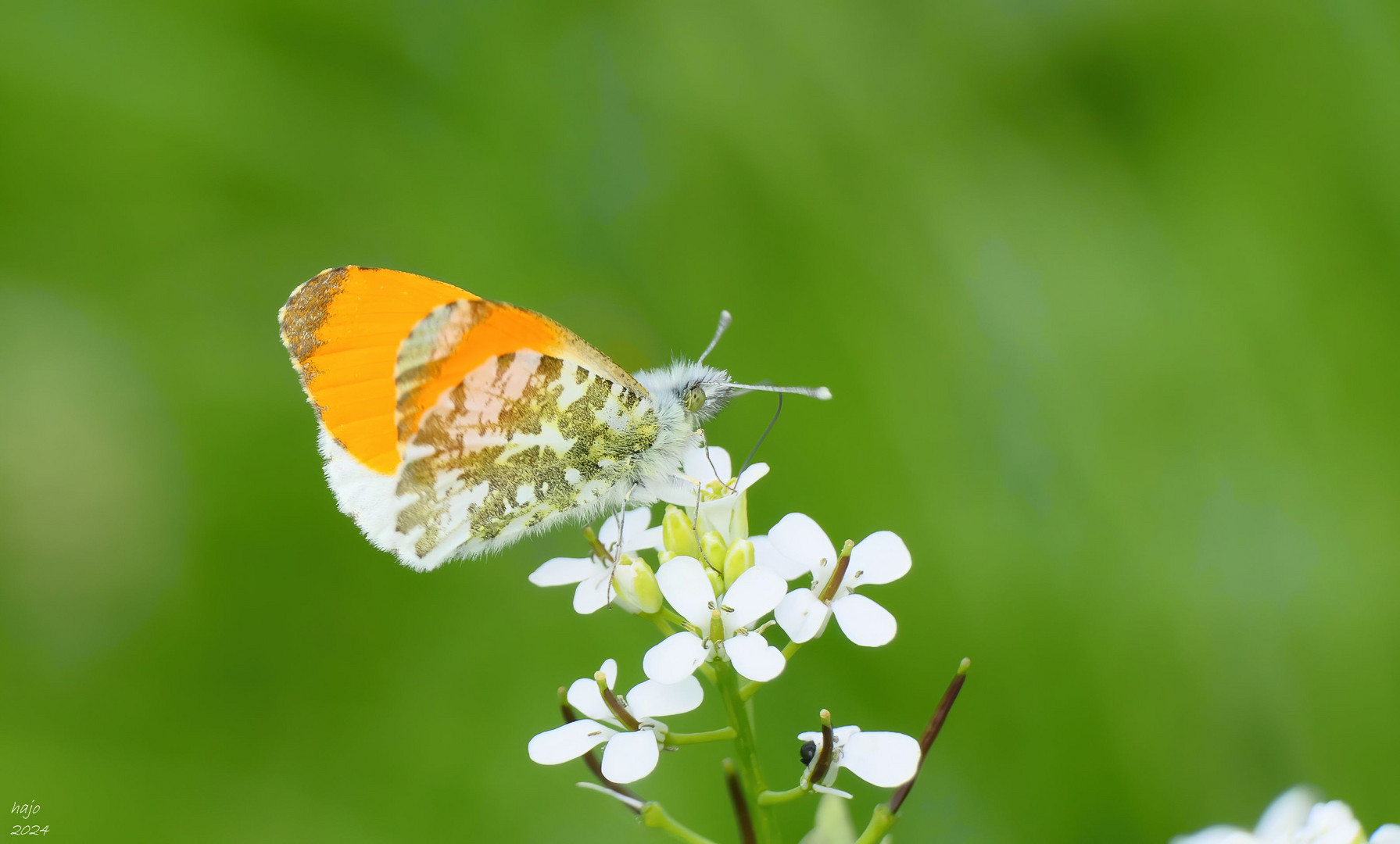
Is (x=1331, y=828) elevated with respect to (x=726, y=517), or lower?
lower

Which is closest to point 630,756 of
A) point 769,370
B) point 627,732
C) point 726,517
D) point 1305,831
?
point 627,732

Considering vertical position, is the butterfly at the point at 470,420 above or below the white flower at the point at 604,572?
above

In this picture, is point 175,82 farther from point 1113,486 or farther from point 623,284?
point 1113,486

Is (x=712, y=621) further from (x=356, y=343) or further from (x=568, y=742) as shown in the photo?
(x=356, y=343)

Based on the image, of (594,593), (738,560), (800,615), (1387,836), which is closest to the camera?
(1387,836)

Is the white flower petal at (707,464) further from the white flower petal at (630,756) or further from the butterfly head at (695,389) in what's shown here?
the white flower petal at (630,756)

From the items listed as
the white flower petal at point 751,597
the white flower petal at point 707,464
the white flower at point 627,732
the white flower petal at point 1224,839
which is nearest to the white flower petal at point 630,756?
the white flower at point 627,732
